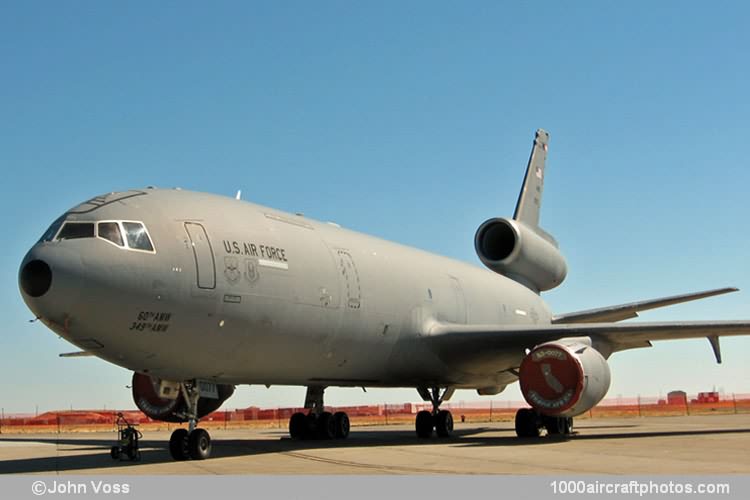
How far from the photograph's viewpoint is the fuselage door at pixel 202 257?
15.4 meters

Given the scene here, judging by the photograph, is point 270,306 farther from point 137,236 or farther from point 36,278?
point 36,278

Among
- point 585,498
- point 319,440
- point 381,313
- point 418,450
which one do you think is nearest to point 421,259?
point 381,313

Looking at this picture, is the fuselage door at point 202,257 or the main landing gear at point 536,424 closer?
the fuselage door at point 202,257

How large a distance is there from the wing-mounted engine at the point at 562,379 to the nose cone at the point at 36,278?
427 inches

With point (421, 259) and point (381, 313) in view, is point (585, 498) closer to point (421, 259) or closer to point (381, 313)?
point (381, 313)

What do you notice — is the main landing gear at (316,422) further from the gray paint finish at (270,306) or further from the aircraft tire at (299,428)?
the gray paint finish at (270,306)

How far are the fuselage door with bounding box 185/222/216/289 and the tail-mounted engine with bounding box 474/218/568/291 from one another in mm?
16309

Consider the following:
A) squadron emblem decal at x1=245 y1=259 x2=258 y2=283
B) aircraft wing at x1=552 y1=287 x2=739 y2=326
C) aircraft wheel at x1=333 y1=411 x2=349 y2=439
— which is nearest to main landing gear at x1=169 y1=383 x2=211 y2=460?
squadron emblem decal at x1=245 y1=259 x2=258 y2=283

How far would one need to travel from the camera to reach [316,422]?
23000 millimetres

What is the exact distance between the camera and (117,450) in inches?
642

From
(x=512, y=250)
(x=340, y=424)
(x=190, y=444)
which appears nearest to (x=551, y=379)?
(x=340, y=424)

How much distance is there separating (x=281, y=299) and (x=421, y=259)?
8.05m

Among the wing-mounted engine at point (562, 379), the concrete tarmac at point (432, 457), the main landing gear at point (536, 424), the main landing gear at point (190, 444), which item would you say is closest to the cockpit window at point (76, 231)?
the concrete tarmac at point (432, 457)

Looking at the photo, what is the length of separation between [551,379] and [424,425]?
17.6 ft
